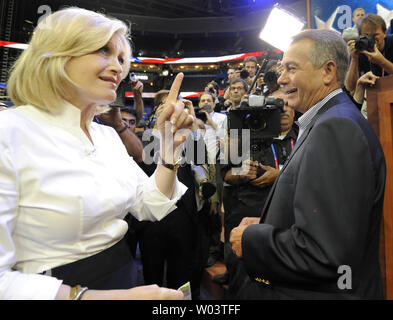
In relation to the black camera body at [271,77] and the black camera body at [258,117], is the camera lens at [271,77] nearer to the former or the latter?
the black camera body at [271,77]

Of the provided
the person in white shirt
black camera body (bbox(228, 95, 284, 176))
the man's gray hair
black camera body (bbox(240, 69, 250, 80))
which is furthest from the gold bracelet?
black camera body (bbox(240, 69, 250, 80))

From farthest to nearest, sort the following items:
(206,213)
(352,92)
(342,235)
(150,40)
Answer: (150,40) → (206,213) → (352,92) → (342,235)

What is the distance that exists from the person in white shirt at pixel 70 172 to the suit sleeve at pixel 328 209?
0.39m

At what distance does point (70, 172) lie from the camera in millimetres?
801

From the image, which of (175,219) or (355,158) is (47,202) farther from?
(175,219)

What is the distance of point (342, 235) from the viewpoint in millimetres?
853

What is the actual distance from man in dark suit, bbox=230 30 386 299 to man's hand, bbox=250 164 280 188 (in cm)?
99

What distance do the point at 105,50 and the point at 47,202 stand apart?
0.54 metres

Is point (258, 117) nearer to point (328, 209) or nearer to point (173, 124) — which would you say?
point (173, 124)

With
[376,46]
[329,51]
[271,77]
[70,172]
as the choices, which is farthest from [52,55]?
[376,46]

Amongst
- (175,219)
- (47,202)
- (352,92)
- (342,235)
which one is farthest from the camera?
(175,219)

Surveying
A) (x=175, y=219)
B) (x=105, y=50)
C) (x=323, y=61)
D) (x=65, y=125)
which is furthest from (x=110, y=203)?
(x=175, y=219)

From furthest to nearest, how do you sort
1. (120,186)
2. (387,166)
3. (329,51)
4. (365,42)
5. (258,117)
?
(258,117), (365,42), (387,166), (329,51), (120,186)

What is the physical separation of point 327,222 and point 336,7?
10.2 ft
